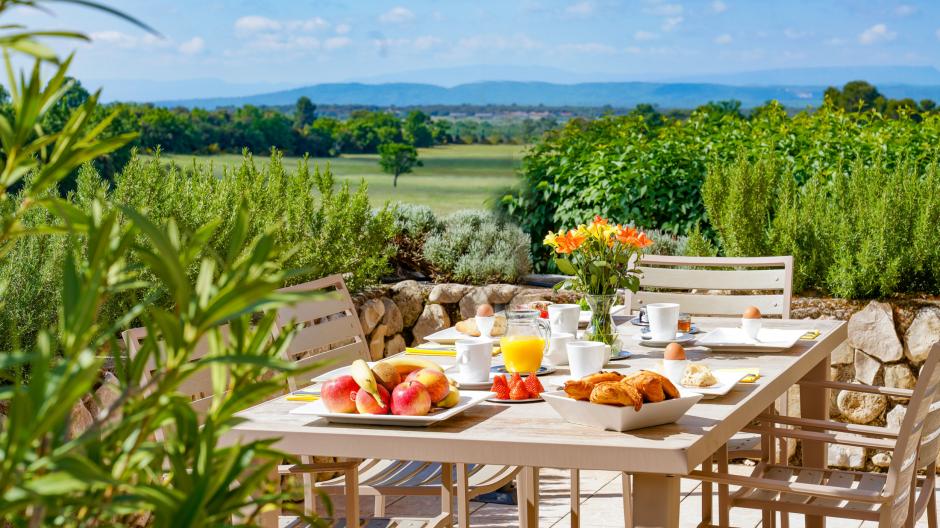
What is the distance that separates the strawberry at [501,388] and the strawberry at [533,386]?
0.15 ft

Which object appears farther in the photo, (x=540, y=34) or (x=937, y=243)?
(x=540, y=34)

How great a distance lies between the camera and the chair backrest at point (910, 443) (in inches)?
86.3

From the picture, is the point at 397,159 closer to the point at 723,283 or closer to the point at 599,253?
the point at 723,283

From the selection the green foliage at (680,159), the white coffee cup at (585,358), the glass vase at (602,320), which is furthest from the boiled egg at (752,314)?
the green foliage at (680,159)

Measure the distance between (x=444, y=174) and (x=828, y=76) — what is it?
36.2ft

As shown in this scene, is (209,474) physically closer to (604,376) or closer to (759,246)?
(604,376)

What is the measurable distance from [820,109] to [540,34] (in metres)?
8.11

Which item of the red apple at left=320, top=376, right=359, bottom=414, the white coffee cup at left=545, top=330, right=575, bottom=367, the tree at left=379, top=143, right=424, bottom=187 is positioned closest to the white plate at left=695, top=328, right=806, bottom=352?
the white coffee cup at left=545, top=330, right=575, bottom=367

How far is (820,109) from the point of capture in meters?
5.89

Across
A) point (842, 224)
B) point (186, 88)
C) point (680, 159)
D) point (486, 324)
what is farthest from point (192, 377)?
point (186, 88)

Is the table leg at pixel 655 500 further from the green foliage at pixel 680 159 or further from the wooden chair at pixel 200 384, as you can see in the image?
the green foliage at pixel 680 159

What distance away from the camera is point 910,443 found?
2303 millimetres

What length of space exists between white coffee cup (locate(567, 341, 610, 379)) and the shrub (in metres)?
2.57

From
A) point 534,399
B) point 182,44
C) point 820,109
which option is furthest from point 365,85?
point 534,399
